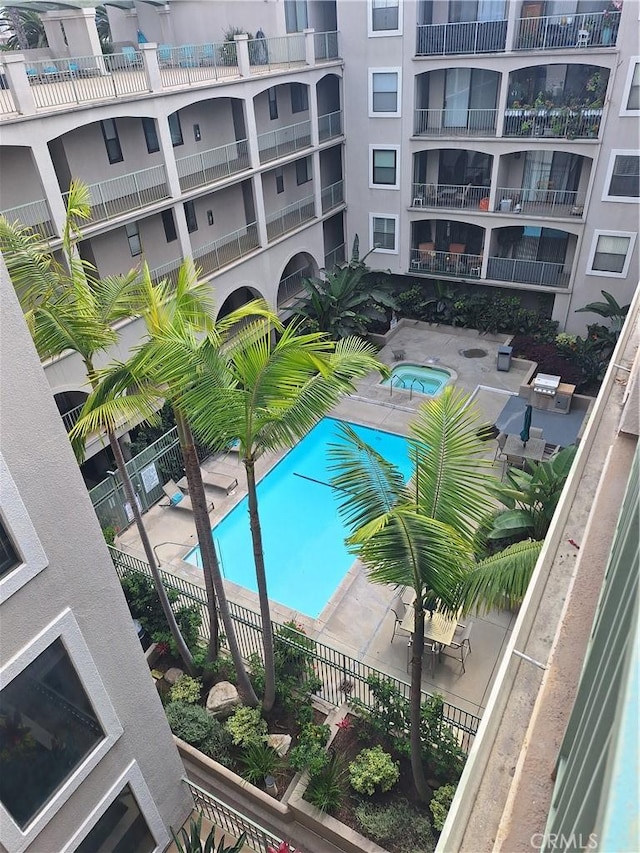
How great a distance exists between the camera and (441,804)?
356 inches

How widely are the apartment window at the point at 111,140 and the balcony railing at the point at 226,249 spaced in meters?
3.84

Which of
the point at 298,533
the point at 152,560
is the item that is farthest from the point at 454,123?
the point at 152,560

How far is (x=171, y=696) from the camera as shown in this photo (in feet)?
36.8

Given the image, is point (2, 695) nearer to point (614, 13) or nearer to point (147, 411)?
point (147, 411)

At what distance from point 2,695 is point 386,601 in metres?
9.34

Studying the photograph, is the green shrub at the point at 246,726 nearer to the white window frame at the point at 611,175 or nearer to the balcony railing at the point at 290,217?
the balcony railing at the point at 290,217

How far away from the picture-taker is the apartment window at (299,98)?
25.0 meters

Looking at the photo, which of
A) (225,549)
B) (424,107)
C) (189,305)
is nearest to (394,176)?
(424,107)

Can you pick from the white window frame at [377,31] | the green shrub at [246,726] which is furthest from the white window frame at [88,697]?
the white window frame at [377,31]

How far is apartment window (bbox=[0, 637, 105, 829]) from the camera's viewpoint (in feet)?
19.1

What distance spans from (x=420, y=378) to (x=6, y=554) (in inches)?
748

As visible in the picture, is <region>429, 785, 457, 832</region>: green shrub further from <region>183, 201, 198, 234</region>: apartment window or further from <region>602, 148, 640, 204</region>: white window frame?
<region>602, 148, 640, 204</region>: white window frame

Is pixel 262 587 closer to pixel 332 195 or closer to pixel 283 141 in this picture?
pixel 283 141

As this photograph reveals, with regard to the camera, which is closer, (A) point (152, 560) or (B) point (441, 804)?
(B) point (441, 804)
